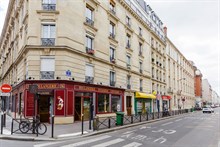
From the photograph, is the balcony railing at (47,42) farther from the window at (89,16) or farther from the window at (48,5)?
the window at (89,16)

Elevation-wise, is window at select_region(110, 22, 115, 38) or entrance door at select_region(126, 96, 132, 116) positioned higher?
window at select_region(110, 22, 115, 38)

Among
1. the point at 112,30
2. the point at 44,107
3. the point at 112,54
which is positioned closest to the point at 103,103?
the point at 112,54

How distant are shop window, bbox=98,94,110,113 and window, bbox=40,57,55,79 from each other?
253 inches

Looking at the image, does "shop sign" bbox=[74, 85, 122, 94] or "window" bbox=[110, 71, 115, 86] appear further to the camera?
"window" bbox=[110, 71, 115, 86]

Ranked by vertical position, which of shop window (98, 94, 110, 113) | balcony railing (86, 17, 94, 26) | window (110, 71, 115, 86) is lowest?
shop window (98, 94, 110, 113)

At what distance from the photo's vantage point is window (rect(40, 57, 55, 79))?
18.0 meters

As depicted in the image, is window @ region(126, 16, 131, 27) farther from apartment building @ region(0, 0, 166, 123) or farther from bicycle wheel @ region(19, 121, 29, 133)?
bicycle wheel @ region(19, 121, 29, 133)

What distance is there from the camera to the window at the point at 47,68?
1802cm

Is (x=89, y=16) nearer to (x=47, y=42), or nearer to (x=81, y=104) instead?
(x=47, y=42)

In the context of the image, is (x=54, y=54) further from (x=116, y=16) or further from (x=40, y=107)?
(x=116, y=16)

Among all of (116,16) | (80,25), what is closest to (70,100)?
(80,25)

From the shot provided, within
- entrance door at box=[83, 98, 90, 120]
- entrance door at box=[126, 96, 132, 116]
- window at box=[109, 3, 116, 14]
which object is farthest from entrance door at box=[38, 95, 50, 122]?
window at box=[109, 3, 116, 14]

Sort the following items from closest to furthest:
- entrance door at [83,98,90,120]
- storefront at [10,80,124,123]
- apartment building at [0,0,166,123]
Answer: storefront at [10,80,124,123], apartment building at [0,0,166,123], entrance door at [83,98,90,120]

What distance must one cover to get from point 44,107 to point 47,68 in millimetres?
3196
